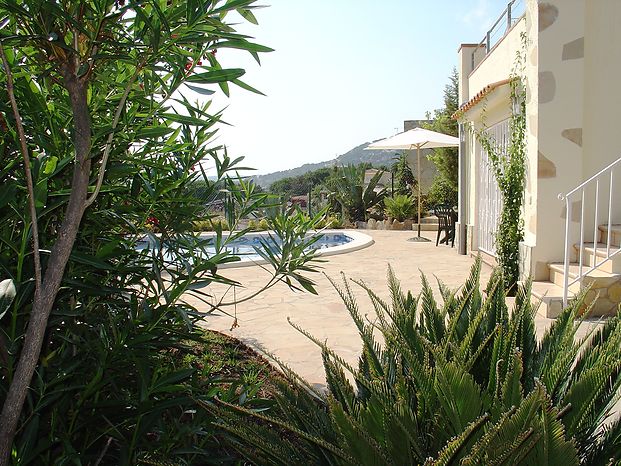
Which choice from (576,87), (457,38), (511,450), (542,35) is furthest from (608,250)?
(457,38)

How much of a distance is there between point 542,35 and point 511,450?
6.97m

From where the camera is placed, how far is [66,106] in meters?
2.13

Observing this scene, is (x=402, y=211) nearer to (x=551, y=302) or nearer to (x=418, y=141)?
(x=418, y=141)

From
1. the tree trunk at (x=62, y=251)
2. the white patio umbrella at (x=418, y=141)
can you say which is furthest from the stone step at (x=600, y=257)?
the white patio umbrella at (x=418, y=141)

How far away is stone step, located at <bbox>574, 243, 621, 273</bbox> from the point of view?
6270 millimetres

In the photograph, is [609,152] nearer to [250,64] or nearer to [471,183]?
[471,183]

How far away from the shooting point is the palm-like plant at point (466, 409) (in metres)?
1.23

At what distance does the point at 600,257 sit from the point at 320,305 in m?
3.55

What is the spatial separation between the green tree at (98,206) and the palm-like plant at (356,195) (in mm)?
17612

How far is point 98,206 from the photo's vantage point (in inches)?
95.6

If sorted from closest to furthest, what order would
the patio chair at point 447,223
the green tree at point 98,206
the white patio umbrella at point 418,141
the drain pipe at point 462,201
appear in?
the green tree at point 98,206 → the drain pipe at point 462,201 → the patio chair at point 447,223 → the white patio umbrella at point 418,141

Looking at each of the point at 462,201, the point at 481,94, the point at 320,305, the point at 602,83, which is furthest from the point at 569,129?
the point at 462,201

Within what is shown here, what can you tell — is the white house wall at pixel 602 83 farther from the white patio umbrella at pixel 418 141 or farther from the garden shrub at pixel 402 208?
the garden shrub at pixel 402 208

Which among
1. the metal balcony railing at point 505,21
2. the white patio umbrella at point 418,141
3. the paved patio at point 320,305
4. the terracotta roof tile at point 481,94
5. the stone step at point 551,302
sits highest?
the metal balcony railing at point 505,21
